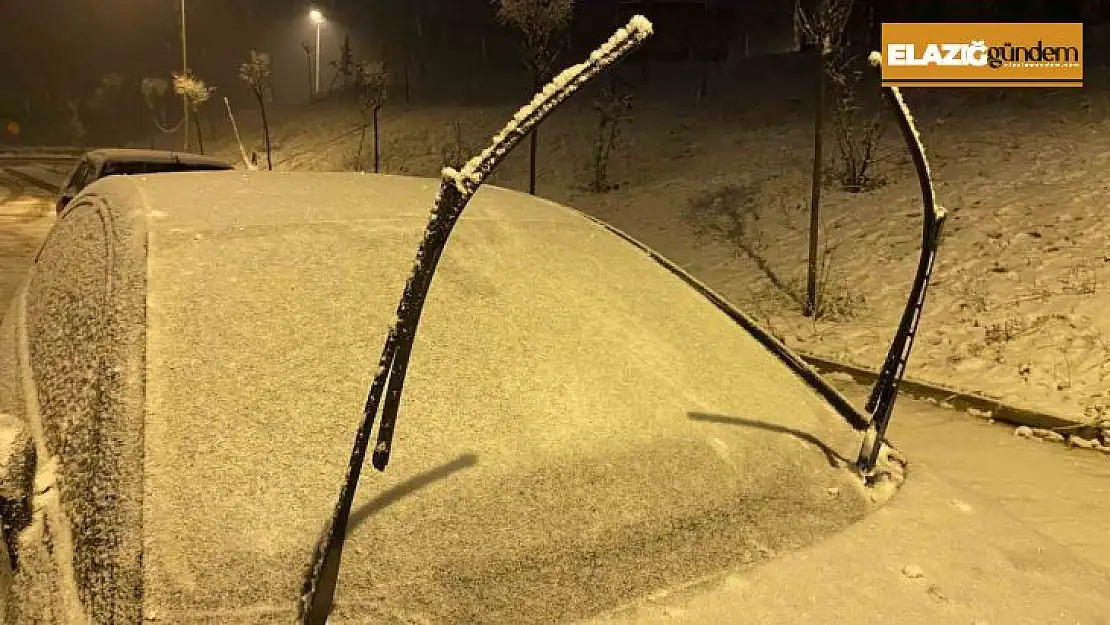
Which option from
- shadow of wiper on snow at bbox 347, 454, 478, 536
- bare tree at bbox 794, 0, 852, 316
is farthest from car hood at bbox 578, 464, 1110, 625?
bare tree at bbox 794, 0, 852, 316

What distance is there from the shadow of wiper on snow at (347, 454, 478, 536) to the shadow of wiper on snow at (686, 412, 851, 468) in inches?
23.7

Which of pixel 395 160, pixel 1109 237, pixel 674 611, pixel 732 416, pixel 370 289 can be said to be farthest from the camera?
pixel 395 160

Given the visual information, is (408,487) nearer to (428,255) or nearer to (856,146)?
(428,255)

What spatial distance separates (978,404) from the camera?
5.39 metres

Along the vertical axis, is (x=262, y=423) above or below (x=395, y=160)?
below

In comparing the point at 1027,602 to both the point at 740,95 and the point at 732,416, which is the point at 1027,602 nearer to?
the point at 732,416

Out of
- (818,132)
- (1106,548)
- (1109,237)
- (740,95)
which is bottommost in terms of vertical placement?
(1106,548)

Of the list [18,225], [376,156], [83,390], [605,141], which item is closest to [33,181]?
[376,156]

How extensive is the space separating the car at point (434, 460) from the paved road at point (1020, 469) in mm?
1615

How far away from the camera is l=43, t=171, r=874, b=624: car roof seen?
132cm

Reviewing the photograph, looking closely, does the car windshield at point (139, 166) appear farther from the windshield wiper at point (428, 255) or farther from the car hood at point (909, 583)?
the car hood at point (909, 583)

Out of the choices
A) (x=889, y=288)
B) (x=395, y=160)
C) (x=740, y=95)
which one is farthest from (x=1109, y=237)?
(x=395, y=160)

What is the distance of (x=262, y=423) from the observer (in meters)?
1.45

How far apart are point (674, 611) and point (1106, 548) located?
2.83m
